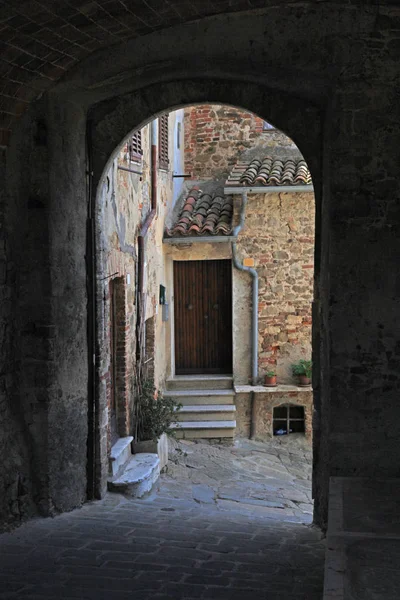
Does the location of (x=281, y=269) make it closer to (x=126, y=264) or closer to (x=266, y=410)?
(x=266, y=410)

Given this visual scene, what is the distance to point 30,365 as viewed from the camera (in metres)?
5.86

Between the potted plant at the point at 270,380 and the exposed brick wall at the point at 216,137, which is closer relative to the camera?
the potted plant at the point at 270,380

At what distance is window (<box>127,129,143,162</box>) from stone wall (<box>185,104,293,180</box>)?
14.2ft

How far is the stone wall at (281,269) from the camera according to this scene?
11258 millimetres

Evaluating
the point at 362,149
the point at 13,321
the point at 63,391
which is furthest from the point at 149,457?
the point at 362,149

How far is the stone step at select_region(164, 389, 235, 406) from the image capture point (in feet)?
36.4

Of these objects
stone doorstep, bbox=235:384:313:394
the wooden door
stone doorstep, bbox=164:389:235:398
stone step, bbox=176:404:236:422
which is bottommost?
stone step, bbox=176:404:236:422

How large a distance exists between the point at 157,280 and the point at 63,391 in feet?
16.2

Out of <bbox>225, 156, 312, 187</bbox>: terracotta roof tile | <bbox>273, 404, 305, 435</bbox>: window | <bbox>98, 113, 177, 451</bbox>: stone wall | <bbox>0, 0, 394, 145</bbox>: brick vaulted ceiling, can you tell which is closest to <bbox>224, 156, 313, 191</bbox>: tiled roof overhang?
<bbox>225, 156, 312, 187</bbox>: terracotta roof tile

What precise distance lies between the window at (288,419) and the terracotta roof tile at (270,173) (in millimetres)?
3777

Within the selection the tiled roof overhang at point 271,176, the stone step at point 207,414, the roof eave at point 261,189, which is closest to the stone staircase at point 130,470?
the stone step at point 207,414

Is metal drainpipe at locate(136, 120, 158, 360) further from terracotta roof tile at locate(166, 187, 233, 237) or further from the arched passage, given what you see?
the arched passage

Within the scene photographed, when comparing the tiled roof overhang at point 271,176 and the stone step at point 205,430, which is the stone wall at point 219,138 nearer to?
the tiled roof overhang at point 271,176

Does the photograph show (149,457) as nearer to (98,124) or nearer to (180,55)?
(98,124)
